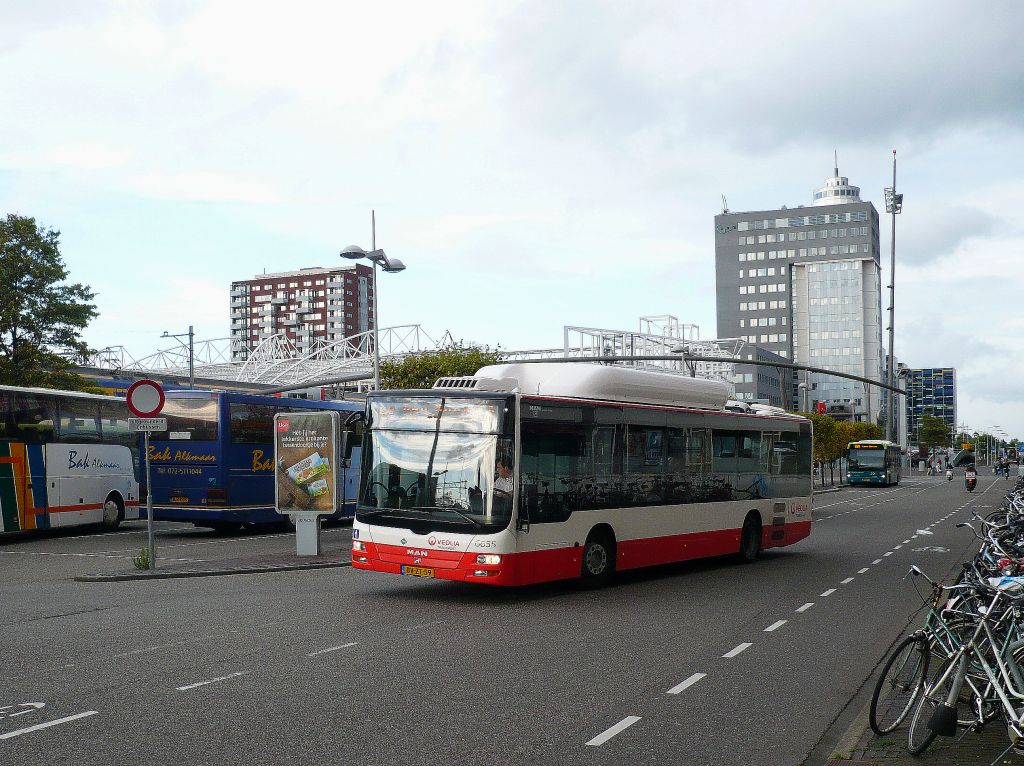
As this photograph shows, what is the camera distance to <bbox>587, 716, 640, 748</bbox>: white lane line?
6774 millimetres

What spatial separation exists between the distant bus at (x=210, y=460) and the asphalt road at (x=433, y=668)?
7.35 m

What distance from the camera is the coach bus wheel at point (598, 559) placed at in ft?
48.2

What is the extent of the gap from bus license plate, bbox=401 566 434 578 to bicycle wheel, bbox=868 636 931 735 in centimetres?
714

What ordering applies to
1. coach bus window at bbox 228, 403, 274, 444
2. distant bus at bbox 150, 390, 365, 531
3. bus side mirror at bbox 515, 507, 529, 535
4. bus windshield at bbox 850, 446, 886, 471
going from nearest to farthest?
bus side mirror at bbox 515, 507, 529, 535 → distant bus at bbox 150, 390, 365, 531 → coach bus window at bbox 228, 403, 274, 444 → bus windshield at bbox 850, 446, 886, 471

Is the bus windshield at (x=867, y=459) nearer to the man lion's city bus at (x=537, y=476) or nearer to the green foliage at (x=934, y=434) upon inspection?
the man lion's city bus at (x=537, y=476)

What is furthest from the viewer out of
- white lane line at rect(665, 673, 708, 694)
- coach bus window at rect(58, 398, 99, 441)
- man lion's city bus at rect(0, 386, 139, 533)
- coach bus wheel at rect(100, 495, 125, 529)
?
coach bus wheel at rect(100, 495, 125, 529)

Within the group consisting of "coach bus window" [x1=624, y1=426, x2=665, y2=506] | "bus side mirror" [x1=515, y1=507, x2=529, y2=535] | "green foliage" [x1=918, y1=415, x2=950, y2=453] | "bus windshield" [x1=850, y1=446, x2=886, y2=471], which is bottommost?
"green foliage" [x1=918, y1=415, x2=950, y2=453]

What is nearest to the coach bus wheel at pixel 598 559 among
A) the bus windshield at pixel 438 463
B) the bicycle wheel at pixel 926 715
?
the bus windshield at pixel 438 463

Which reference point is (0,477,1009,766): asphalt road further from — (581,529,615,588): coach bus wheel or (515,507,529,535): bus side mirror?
(515,507,529,535): bus side mirror

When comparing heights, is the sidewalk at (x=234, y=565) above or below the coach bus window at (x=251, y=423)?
below

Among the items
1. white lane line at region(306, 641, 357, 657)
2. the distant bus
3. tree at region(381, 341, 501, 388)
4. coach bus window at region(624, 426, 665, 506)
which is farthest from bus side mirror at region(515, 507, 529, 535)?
tree at region(381, 341, 501, 388)

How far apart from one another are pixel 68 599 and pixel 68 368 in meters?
27.4

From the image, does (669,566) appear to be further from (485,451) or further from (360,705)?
(360,705)

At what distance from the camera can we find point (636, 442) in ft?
52.1
